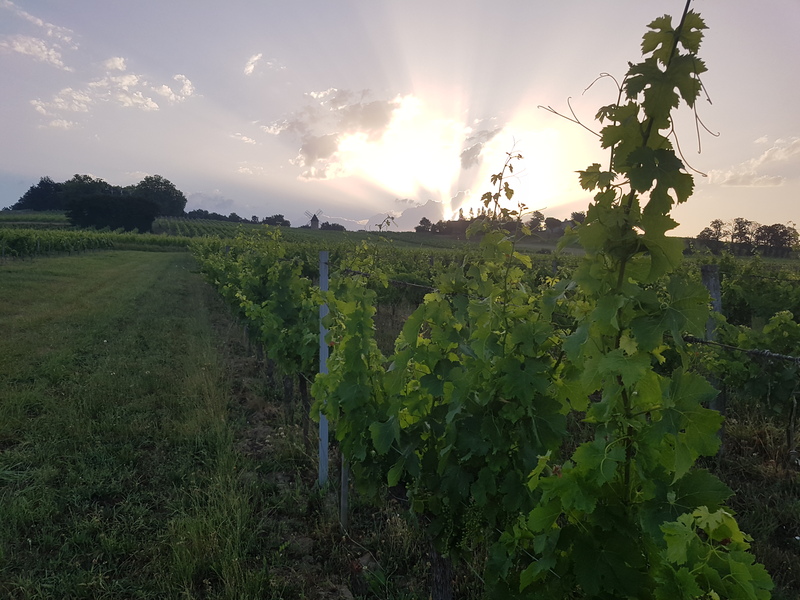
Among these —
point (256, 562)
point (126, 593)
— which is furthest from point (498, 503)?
point (126, 593)

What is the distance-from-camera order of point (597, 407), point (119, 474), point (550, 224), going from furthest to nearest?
1. point (119, 474)
2. point (550, 224)
3. point (597, 407)

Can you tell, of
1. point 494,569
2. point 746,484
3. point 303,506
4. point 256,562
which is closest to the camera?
point 494,569

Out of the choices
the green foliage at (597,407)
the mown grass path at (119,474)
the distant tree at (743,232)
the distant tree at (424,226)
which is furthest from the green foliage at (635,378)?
the distant tree at (424,226)

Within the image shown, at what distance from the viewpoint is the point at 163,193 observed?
10419cm

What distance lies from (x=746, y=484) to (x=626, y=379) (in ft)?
14.3

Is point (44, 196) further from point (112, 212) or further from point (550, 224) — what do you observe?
point (550, 224)

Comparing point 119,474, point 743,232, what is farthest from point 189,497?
point 743,232

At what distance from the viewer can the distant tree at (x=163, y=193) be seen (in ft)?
336

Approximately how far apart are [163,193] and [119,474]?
114m

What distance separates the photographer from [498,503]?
232 centimetres

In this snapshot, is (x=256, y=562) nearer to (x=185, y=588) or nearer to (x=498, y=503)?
(x=185, y=588)

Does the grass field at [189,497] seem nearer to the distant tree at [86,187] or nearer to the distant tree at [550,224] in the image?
the distant tree at [550,224]

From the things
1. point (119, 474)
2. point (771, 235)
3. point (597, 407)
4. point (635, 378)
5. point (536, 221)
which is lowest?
point (119, 474)

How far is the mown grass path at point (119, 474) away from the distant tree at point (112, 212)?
3132 inches
